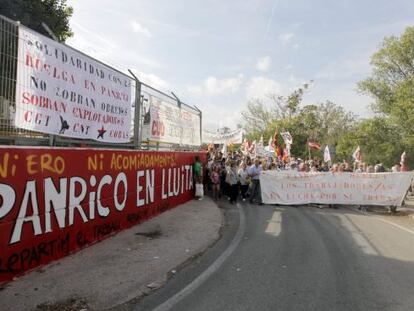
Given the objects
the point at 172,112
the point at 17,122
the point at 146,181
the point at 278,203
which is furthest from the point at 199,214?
the point at 17,122

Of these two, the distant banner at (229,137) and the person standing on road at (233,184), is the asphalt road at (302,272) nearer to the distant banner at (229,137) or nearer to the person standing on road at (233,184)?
the person standing on road at (233,184)

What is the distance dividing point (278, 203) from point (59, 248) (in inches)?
412

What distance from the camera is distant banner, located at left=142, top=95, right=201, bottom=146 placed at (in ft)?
40.1

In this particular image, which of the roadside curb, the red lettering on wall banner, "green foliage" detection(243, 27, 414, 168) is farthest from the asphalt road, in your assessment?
"green foliage" detection(243, 27, 414, 168)

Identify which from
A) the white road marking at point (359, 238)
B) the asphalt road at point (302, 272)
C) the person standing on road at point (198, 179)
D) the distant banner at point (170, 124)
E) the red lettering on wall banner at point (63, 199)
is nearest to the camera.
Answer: the asphalt road at point (302, 272)

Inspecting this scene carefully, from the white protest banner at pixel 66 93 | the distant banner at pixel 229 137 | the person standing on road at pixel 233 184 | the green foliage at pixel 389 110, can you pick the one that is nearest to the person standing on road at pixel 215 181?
the person standing on road at pixel 233 184

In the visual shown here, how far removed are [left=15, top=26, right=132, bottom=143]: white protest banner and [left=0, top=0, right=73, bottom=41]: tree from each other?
6.96 metres

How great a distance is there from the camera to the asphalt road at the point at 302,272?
219 inches

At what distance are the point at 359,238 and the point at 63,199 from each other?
6231mm

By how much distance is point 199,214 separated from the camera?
12570mm

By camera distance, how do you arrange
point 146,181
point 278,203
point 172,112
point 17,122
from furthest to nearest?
point 278,203, point 172,112, point 146,181, point 17,122

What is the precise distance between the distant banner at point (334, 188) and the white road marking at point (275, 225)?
9.84ft

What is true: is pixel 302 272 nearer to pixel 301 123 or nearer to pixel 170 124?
pixel 170 124

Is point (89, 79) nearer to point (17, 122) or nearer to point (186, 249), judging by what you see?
point (17, 122)
